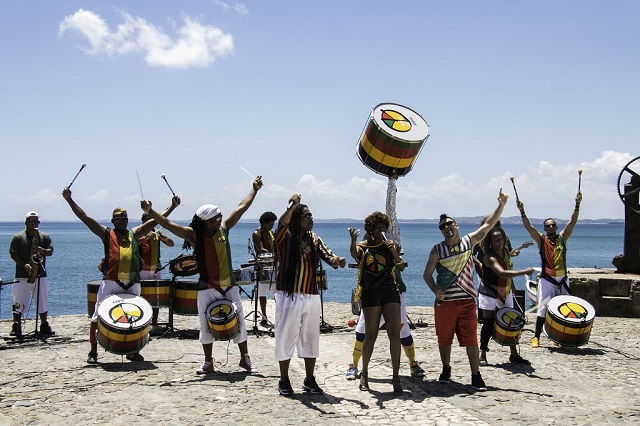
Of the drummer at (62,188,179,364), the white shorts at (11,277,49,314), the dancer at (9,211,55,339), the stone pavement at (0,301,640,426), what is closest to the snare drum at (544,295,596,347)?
the stone pavement at (0,301,640,426)

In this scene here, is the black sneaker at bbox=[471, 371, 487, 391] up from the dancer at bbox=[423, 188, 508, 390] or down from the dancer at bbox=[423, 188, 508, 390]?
down

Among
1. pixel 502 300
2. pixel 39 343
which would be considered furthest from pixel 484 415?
pixel 39 343

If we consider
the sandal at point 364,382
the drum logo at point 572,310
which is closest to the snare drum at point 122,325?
the sandal at point 364,382

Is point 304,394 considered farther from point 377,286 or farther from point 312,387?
point 377,286

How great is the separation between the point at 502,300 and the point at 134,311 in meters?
4.94

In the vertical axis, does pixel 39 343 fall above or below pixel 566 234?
below

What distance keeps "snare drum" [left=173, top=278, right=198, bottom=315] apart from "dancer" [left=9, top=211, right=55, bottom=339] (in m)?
2.34

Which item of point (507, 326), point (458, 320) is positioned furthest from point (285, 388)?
point (507, 326)

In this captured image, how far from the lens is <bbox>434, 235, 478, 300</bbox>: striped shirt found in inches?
338

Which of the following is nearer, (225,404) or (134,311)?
(225,404)

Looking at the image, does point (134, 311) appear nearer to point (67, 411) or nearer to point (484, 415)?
point (67, 411)

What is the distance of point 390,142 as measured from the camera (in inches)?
453

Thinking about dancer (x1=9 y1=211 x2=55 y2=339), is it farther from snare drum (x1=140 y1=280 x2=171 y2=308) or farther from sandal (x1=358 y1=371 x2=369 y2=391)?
sandal (x1=358 y1=371 x2=369 y2=391)

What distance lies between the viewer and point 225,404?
7723 mm
